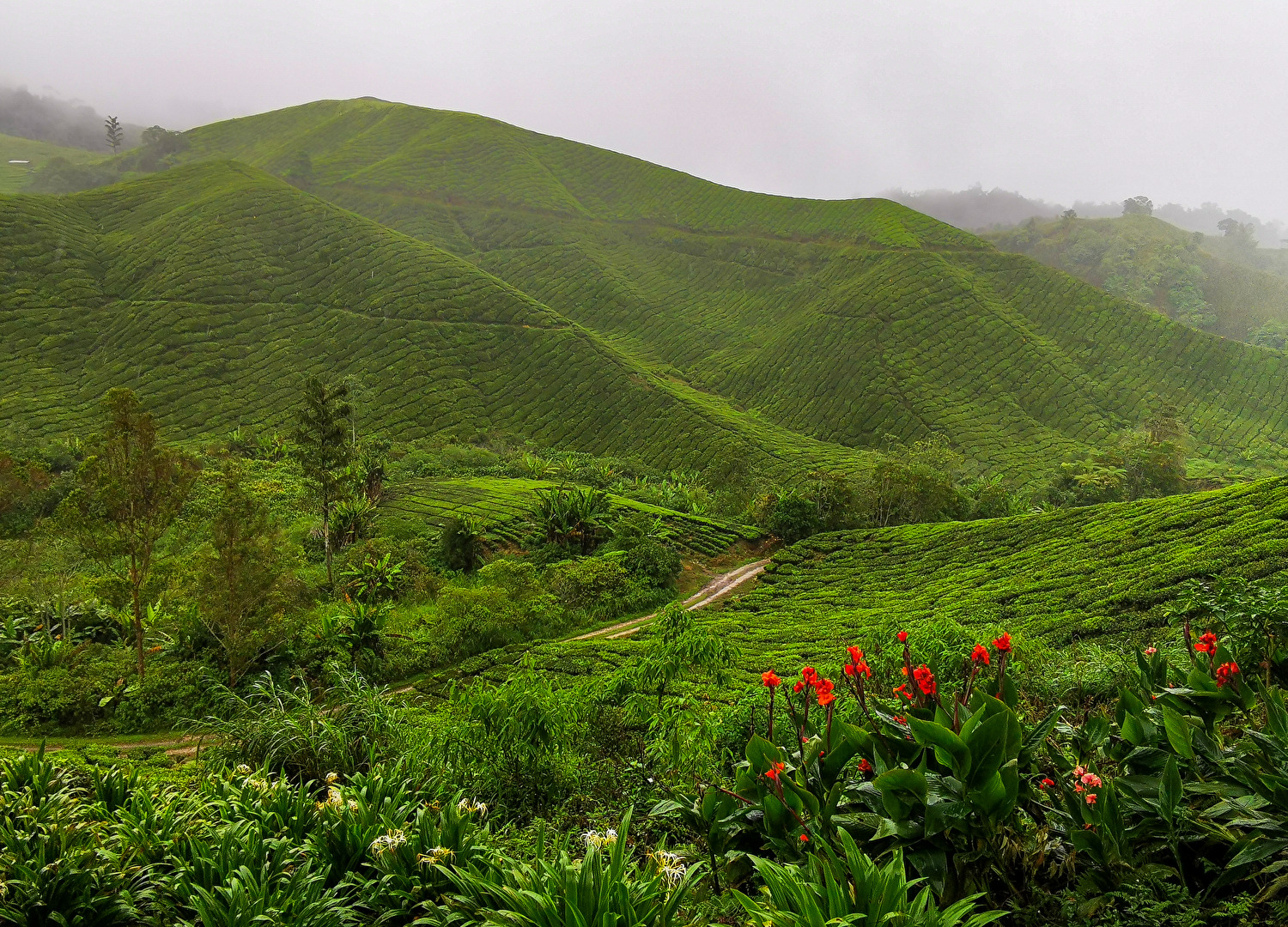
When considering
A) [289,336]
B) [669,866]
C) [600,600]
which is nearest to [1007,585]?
[600,600]

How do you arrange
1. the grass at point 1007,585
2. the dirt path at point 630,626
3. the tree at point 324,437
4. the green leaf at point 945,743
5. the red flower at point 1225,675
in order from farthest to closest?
the tree at point 324,437
the grass at point 1007,585
the dirt path at point 630,626
the red flower at point 1225,675
the green leaf at point 945,743

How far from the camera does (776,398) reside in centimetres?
6238

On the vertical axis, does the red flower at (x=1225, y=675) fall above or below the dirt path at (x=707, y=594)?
above

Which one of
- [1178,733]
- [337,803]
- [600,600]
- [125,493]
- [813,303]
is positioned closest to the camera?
[1178,733]

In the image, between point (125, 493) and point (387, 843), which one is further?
point (125, 493)

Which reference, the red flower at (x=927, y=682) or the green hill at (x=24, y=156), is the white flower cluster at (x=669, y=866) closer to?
the red flower at (x=927, y=682)

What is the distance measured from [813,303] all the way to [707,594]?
5988cm

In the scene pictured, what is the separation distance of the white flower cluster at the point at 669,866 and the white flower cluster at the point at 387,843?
56.4 inches

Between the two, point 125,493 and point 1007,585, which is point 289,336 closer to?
point 125,493

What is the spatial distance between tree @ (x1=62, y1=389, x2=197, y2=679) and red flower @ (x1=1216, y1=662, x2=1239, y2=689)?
14.4m

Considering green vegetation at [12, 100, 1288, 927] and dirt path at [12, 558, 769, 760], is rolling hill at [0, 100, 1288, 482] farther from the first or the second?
dirt path at [12, 558, 769, 760]

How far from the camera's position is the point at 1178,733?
305 cm

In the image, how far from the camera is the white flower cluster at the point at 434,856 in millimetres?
3562

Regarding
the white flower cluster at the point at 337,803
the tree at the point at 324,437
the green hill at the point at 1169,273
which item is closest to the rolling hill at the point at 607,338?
the tree at the point at 324,437
